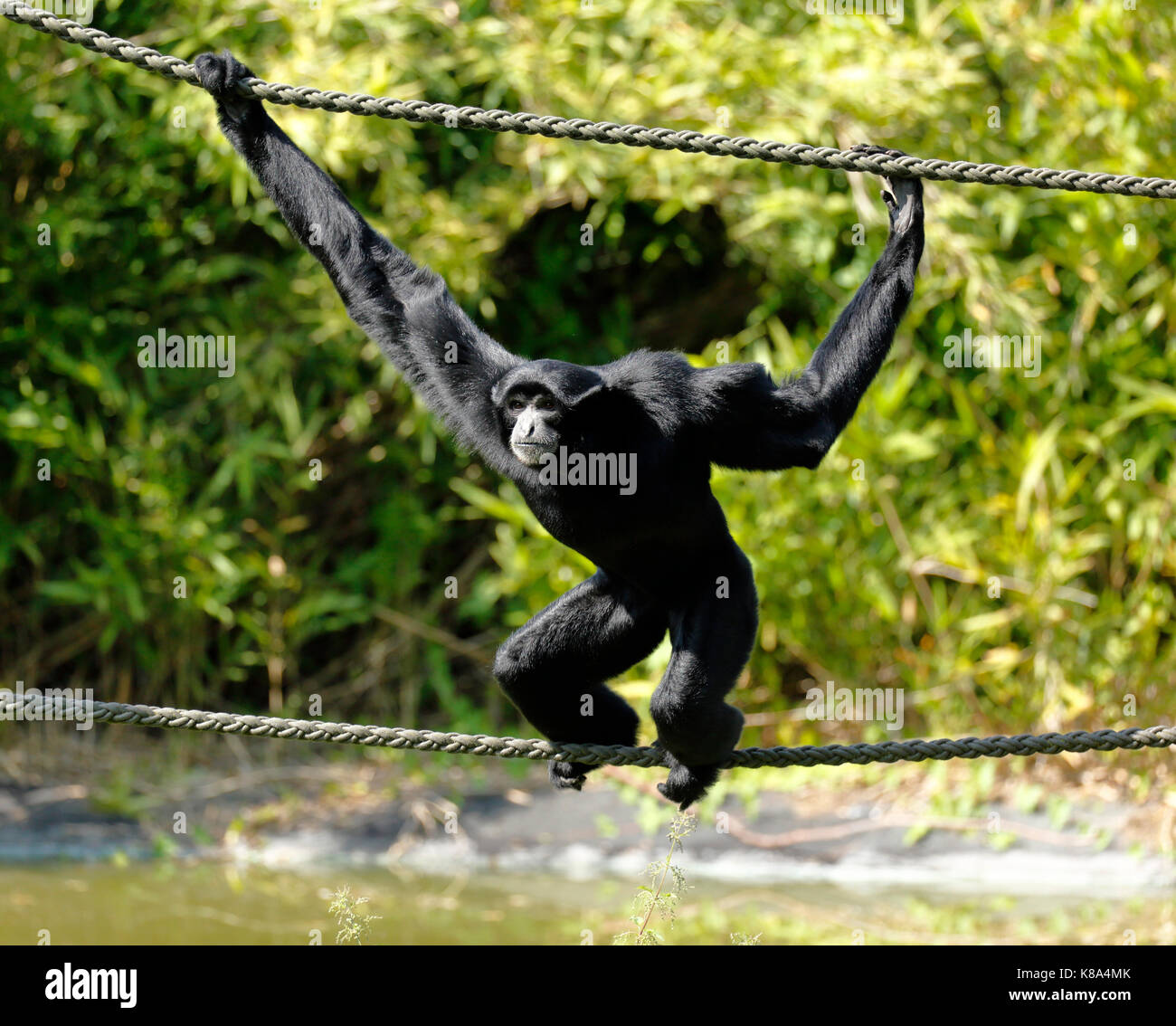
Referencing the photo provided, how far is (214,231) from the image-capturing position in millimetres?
10586

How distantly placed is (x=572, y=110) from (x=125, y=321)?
12.7 feet

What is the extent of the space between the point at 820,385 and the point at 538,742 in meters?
1.60

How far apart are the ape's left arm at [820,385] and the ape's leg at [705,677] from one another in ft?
1.34

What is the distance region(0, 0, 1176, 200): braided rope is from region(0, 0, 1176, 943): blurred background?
503 centimetres

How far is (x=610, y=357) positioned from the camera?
36.7ft

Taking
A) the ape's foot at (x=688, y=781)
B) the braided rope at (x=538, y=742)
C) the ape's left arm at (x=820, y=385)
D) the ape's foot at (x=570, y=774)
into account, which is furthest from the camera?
the ape's foot at (x=570, y=774)

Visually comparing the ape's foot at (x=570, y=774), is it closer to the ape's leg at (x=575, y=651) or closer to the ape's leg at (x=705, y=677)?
the ape's leg at (x=575, y=651)

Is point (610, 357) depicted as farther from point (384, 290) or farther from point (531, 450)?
point (531, 450)

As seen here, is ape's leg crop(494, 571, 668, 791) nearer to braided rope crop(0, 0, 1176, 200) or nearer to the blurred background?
braided rope crop(0, 0, 1176, 200)

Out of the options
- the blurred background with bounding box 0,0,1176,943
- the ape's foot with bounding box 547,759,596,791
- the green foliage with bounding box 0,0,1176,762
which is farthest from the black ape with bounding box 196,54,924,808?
the blurred background with bounding box 0,0,1176,943

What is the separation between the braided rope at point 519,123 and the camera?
4250mm

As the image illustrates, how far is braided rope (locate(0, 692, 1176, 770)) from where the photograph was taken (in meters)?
4.37

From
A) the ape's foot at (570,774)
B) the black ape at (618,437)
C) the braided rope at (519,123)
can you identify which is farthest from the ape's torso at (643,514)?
the braided rope at (519,123)

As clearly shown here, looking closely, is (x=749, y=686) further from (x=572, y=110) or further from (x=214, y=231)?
(x=214, y=231)
